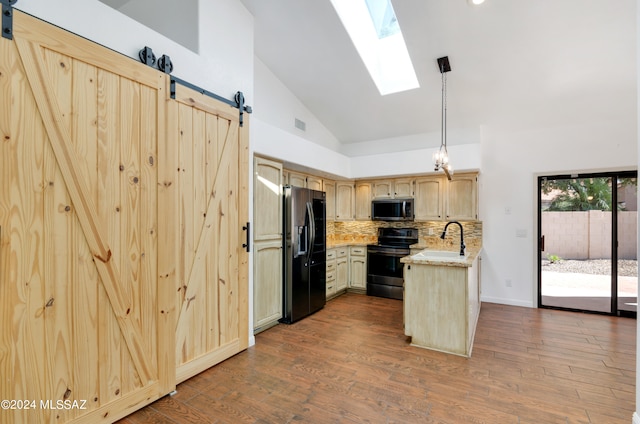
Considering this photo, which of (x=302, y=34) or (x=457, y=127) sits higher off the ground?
(x=302, y=34)

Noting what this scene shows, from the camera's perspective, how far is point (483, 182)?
196 inches

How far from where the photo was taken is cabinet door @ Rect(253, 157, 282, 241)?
11.4ft

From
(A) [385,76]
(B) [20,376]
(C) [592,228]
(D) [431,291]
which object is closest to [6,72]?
(B) [20,376]

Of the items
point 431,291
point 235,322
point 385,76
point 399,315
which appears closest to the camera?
point 235,322

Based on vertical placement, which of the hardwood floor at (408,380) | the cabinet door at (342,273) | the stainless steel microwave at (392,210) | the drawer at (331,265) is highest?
the stainless steel microwave at (392,210)

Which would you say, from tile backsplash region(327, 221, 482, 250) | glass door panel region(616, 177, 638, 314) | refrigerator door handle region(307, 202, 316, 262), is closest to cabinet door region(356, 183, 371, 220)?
tile backsplash region(327, 221, 482, 250)

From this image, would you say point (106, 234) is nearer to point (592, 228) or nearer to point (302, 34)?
point (302, 34)

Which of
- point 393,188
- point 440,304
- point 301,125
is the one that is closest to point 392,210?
point 393,188

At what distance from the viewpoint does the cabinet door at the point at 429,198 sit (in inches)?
201

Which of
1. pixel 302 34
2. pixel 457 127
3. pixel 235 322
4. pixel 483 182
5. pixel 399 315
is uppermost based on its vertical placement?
pixel 302 34

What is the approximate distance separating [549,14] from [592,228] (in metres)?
3.13

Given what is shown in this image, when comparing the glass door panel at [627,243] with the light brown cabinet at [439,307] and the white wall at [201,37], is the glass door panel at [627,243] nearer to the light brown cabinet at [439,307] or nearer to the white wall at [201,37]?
the light brown cabinet at [439,307]

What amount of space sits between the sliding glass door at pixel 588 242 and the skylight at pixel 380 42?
2716mm

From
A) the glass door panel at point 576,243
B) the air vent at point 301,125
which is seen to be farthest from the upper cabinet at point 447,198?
the air vent at point 301,125
